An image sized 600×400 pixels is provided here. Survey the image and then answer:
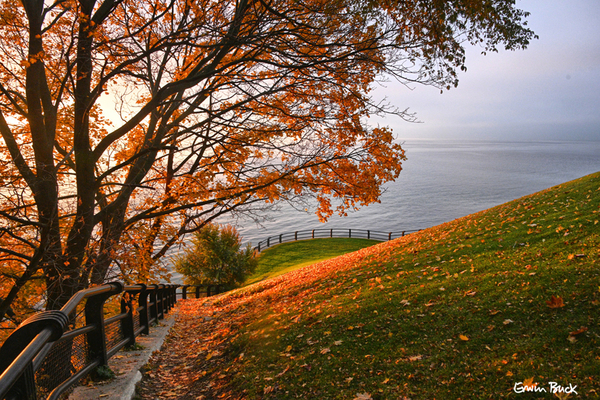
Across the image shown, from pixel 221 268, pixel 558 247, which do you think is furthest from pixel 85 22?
pixel 221 268

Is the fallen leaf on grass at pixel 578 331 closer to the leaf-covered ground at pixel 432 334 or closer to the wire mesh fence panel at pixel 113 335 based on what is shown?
the leaf-covered ground at pixel 432 334

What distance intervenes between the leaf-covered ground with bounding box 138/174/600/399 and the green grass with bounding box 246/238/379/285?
20.4 m

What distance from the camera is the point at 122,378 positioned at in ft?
13.3

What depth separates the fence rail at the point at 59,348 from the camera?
2020mm

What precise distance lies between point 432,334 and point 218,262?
850 inches

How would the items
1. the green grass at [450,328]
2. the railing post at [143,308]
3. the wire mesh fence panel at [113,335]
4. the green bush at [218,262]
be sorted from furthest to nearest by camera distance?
the green bush at [218,262] < the railing post at [143,308] < the wire mesh fence panel at [113,335] < the green grass at [450,328]

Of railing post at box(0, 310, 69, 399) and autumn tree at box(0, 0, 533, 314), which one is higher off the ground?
autumn tree at box(0, 0, 533, 314)

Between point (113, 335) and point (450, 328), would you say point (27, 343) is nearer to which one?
point (113, 335)

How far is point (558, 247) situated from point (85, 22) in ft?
28.9

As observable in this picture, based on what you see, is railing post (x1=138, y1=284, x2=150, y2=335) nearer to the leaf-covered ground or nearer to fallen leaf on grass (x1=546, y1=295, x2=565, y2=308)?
the leaf-covered ground

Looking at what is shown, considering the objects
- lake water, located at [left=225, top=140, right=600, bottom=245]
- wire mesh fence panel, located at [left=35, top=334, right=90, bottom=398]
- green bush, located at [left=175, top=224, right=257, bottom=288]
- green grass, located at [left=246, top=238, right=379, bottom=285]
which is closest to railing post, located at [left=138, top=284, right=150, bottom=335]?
wire mesh fence panel, located at [left=35, top=334, right=90, bottom=398]

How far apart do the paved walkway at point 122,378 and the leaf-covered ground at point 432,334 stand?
24cm

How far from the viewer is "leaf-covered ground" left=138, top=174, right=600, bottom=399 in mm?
3357
